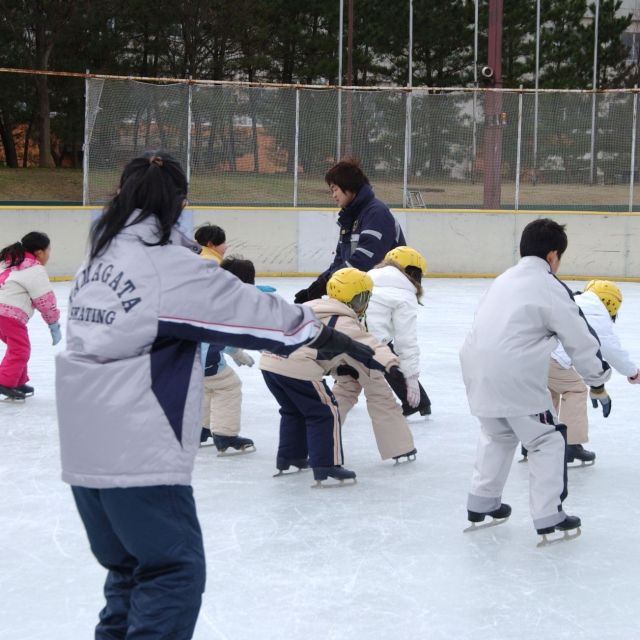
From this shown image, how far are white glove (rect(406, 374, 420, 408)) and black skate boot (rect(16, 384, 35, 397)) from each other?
8.91 feet

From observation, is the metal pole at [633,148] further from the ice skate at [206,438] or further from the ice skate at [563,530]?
the ice skate at [563,530]

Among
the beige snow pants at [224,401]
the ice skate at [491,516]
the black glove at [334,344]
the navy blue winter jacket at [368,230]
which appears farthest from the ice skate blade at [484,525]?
the navy blue winter jacket at [368,230]

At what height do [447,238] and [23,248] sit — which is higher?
[23,248]

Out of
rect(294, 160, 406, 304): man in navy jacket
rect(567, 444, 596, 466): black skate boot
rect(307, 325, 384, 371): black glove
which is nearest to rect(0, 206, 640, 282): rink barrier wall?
rect(294, 160, 406, 304): man in navy jacket

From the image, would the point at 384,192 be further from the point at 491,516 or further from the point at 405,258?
the point at 491,516

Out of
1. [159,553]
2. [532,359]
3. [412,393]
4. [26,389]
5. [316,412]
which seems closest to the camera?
[159,553]

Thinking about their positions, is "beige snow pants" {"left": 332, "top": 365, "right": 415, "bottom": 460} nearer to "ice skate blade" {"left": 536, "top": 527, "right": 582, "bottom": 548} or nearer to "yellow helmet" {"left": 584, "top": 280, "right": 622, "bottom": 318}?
"yellow helmet" {"left": 584, "top": 280, "right": 622, "bottom": 318}

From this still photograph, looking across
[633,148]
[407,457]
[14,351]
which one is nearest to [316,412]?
[407,457]

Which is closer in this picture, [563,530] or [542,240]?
[542,240]

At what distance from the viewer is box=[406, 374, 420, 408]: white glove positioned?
4.92 m

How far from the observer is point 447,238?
14609mm

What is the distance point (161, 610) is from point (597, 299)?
2928 millimetres

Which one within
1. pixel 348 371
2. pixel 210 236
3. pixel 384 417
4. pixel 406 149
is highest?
pixel 406 149

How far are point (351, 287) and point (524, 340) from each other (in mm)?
1018
